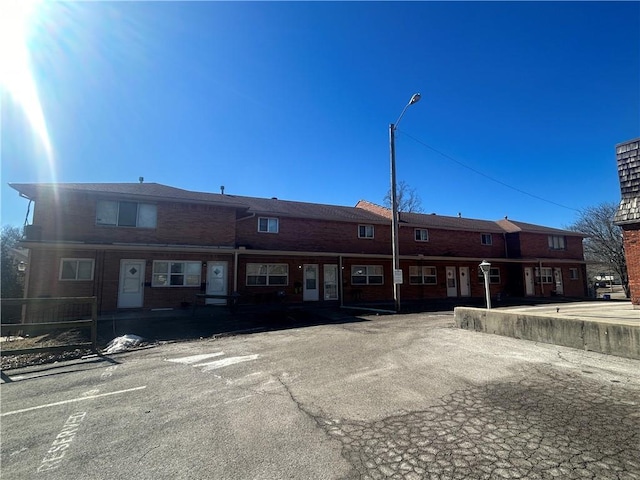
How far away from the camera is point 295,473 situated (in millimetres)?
2881

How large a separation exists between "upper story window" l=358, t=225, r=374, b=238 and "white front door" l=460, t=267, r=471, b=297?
8129 millimetres

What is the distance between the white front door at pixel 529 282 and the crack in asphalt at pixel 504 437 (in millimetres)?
25579

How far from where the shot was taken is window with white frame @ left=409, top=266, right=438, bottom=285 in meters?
24.1

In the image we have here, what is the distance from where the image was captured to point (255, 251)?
1791 centimetres

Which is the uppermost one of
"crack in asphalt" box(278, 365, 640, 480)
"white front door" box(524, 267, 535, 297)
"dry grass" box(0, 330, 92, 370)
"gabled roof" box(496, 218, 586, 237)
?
"gabled roof" box(496, 218, 586, 237)

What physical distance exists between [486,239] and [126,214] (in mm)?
26172

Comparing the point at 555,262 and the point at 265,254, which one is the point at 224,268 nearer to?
the point at 265,254

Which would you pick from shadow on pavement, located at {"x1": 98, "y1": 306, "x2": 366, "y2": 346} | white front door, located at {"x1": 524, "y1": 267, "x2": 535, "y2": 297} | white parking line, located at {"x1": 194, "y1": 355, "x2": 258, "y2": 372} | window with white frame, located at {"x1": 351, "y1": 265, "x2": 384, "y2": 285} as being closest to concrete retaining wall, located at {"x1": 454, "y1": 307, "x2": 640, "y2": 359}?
shadow on pavement, located at {"x1": 98, "y1": 306, "x2": 366, "y2": 346}

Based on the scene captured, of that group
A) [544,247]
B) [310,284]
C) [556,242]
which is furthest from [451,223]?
[310,284]

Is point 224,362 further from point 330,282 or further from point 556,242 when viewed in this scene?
point 556,242

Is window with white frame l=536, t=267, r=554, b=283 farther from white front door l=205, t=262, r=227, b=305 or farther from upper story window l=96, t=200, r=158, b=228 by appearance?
upper story window l=96, t=200, r=158, b=228

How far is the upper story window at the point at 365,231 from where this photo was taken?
77.1 ft

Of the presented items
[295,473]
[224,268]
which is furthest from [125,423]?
[224,268]

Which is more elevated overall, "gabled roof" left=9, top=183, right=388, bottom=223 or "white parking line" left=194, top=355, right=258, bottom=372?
"gabled roof" left=9, top=183, right=388, bottom=223
